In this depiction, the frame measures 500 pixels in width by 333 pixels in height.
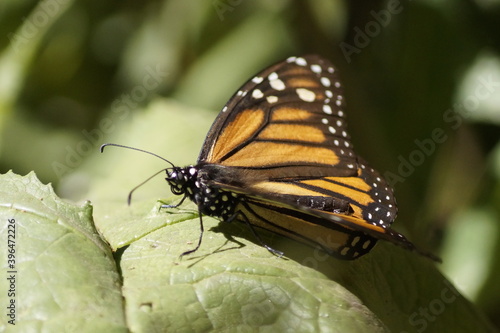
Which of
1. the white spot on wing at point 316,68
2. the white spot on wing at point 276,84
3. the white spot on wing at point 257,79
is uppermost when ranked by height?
the white spot on wing at point 316,68

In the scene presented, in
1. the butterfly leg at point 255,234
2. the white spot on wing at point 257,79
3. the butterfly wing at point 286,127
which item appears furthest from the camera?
the white spot on wing at point 257,79

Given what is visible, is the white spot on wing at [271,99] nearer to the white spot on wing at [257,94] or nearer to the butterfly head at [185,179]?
the white spot on wing at [257,94]

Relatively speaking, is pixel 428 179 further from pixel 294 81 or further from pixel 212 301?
pixel 212 301

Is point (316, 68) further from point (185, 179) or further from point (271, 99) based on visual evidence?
point (185, 179)

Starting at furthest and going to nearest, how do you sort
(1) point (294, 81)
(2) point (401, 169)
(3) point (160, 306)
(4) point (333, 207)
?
(2) point (401, 169)
(1) point (294, 81)
(4) point (333, 207)
(3) point (160, 306)

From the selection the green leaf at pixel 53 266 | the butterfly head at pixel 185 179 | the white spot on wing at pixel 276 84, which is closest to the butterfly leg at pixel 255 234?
the butterfly head at pixel 185 179

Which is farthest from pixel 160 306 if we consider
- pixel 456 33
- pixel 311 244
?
pixel 456 33

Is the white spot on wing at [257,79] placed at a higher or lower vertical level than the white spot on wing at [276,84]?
higher
